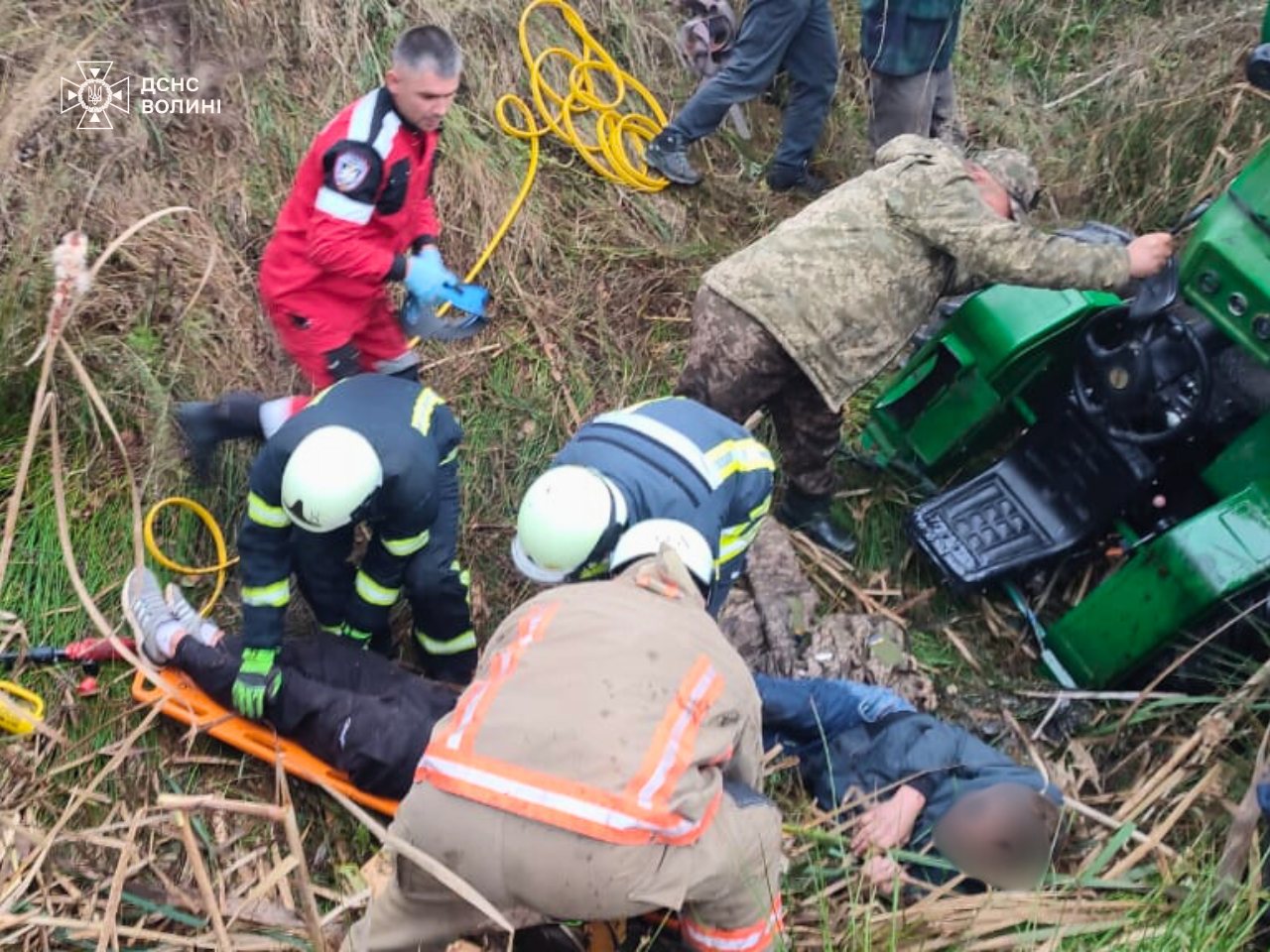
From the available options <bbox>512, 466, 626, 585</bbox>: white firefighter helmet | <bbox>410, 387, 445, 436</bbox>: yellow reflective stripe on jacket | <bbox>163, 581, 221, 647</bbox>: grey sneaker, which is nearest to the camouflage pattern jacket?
<bbox>410, 387, 445, 436</bbox>: yellow reflective stripe on jacket

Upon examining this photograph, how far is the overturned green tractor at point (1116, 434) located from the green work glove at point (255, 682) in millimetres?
2107

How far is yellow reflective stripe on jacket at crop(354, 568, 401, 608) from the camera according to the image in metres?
3.51

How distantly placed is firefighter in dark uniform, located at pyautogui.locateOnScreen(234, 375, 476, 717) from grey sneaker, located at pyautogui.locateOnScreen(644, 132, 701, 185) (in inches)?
91.9

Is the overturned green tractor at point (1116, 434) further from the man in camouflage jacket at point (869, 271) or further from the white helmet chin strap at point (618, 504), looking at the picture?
the white helmet chin strap at point (618, 504)

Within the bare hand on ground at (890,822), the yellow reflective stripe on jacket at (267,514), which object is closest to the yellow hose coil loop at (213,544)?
the yellow reflective stripe on jacket at (267,514)

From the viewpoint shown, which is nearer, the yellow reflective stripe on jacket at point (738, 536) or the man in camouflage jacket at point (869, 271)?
the yellow reflective stripe on jacket at point (738, 536)

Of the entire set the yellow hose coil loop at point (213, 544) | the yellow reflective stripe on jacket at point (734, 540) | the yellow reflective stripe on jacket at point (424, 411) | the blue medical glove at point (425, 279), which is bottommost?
the yellow hose coil loop at point (213, 544)

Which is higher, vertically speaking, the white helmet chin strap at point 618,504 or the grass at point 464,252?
the white helmet chin strap at point 618,504

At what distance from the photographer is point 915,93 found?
16.8ft

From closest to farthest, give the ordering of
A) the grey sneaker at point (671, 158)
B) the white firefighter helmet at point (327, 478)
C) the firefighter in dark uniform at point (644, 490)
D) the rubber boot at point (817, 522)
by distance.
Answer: the firefighter in dark uniform at point (644, 490) < the white firefighter helmet at point (327, 478) < the rubber boot at point (817, 522) < the grey sneaker at point (671, 158)

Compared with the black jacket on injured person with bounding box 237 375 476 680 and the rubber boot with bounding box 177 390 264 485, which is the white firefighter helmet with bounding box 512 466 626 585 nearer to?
the black jacket on injured person with bounding box 237 375 476 680

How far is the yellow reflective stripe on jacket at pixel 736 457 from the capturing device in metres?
3.06

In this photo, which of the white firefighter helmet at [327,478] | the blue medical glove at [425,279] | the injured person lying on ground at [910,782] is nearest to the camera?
the injured person lying on ground at [910,782]

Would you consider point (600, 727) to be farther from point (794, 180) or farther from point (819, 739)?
point (794, 180)
